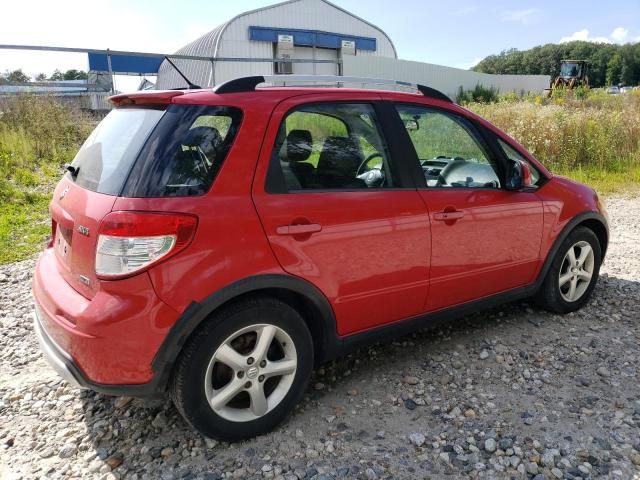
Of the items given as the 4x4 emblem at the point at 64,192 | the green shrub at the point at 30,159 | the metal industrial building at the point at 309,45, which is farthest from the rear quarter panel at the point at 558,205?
the metal industrial building at the point at 309,45

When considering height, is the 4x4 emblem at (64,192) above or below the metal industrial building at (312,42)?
below

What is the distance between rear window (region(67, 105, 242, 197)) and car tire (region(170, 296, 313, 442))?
0.63 metres

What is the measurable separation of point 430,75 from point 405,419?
31.6 meters

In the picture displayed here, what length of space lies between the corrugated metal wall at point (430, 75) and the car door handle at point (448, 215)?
2050 centimetres

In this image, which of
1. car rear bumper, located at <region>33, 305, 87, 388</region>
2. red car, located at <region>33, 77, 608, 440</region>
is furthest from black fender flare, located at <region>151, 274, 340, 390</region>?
car rear bumper, located at <region>33, 305, 87, 388</region>

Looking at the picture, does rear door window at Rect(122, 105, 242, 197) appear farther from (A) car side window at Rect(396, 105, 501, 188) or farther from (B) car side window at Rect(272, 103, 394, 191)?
(A) car side window at Rect(396, 105, 501, 188)

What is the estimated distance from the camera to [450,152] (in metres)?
3.57

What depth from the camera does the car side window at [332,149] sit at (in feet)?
8.64

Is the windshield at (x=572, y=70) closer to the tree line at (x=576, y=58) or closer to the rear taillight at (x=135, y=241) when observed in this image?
the rear taillight at (x=135, y=241)

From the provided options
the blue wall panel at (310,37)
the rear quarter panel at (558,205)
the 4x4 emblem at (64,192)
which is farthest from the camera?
the blue wall panel at (310,37)

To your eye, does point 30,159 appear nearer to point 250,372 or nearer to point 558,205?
point 250,372

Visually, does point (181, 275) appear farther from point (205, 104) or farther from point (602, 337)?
point (602, 337)

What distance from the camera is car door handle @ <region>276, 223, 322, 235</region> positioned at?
8.17ft

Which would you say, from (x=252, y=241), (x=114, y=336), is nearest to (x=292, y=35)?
(x=252, y=241)
